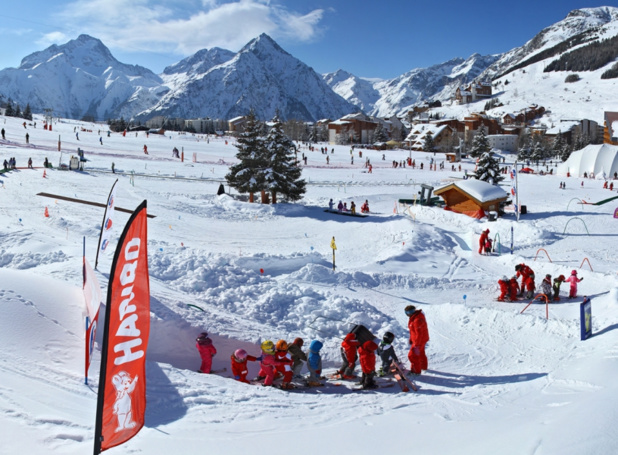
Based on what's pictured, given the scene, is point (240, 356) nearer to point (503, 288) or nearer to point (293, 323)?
point (293, 323)

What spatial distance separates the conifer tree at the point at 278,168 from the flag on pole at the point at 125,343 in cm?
2437

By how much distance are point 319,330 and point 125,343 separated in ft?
22.9

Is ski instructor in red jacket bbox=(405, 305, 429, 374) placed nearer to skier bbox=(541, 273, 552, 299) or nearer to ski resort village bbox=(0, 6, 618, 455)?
ski resort village bbox=(0, 6, 618, 455)

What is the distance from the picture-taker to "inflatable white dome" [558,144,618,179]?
49.6m

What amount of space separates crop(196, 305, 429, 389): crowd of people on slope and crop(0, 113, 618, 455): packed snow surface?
371 millimetres

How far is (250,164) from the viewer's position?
2848 centimetres

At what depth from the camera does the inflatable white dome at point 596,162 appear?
49.6m

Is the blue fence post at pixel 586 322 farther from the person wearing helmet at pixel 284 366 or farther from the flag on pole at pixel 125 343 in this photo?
the flag on pole at pixel 125 343

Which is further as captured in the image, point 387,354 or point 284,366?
point 387,354

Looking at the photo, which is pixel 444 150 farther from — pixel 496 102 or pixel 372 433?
pixel 372 433

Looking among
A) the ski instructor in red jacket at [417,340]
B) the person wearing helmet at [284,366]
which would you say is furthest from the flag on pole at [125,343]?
the ski instructor in red jacket at [417,340]

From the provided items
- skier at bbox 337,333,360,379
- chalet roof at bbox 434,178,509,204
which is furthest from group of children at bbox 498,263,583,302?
chalet roof at bbox 434,178,509,204

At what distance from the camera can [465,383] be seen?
26.5 ft

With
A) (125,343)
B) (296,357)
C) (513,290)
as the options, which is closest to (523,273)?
(513,290)
